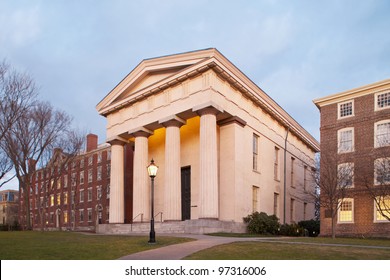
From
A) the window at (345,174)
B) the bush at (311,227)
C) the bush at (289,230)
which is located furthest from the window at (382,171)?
the bush at (311,227)

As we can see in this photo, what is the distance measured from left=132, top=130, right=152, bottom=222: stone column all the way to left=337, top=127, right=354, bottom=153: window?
1590cm

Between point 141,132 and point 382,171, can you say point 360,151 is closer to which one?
point 382,171

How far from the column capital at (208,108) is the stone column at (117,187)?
11542 mm

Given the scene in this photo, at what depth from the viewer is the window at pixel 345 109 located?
3350cm

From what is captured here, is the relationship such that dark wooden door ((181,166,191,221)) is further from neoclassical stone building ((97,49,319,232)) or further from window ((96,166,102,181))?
window ((96,166,102,181))

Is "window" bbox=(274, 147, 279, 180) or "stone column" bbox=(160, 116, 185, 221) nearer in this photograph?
"stone column" bbox=(160, 116, 185, 221)

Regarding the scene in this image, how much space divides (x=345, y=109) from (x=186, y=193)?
14.9 m

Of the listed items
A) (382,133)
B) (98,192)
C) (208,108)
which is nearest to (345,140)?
(382,133)

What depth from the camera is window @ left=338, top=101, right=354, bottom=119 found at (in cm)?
3350

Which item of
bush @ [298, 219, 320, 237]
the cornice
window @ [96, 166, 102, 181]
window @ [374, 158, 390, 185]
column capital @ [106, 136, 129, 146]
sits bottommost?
bush @ [298, 219, 320, 237]

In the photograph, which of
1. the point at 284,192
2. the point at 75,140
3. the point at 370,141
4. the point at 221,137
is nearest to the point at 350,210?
the point at 370,141

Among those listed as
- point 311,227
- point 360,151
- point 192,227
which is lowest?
point 311,227

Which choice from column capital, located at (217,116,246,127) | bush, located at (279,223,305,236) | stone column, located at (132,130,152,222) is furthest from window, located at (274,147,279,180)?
stone column, located at (132,130,152,222)

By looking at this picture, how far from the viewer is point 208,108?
30.1 metres
